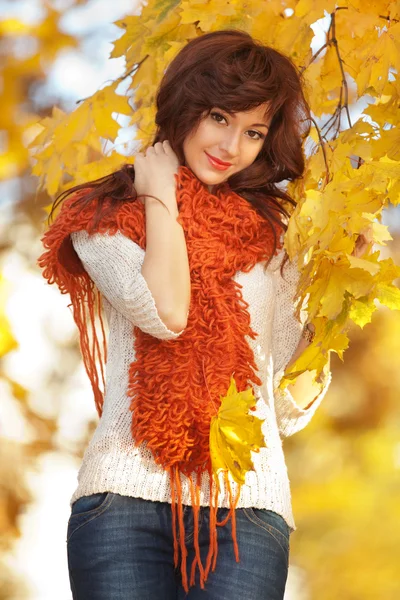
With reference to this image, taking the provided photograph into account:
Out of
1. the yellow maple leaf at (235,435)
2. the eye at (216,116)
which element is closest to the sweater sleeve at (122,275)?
the yellow maple leaf at (235,435)

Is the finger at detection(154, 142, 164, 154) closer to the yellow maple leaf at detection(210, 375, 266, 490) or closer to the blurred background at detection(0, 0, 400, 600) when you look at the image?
the yellow maple leaf at detection(210, 375, 266, 490)

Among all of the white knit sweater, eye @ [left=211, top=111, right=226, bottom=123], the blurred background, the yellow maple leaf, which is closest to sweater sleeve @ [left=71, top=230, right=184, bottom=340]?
the white knit sweater

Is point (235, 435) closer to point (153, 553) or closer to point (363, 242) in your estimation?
point (153, 553)

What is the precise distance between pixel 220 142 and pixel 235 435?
44cm

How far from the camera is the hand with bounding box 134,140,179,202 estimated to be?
141 cm

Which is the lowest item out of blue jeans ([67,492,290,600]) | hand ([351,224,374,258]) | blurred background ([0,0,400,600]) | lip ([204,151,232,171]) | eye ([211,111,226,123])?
blue jeans ([67,492,290,600])

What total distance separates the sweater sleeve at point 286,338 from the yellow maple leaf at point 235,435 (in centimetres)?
24

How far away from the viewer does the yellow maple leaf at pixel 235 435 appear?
1.27 m

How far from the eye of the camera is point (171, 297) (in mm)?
1326

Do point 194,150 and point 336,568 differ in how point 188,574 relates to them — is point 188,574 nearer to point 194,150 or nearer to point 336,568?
point 194,150

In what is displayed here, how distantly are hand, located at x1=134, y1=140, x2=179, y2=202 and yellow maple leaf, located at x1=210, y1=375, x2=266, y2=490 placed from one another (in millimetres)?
312

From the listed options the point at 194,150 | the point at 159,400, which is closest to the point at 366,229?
the point at 194,150

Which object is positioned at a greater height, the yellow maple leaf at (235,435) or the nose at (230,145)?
the nose at (230,145)

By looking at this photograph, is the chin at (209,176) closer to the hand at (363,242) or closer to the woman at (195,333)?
the woman at (195,333)
